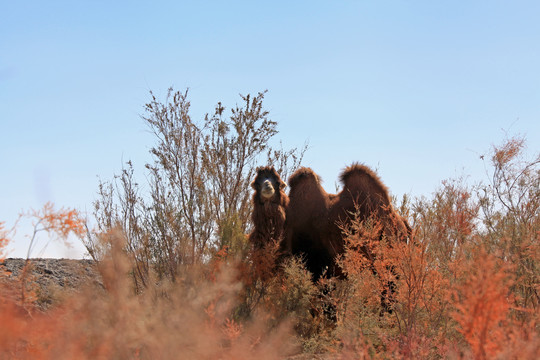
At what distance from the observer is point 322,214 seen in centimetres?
852

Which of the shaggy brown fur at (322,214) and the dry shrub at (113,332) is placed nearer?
the dry shrub at (113,332)

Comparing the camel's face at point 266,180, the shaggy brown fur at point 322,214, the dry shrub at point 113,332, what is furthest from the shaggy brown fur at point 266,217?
the dry shrub at point 113,332

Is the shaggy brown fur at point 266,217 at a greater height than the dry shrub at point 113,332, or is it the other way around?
the shaggy brown fur at point 266,217

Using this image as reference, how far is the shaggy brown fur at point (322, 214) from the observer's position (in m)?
8.30

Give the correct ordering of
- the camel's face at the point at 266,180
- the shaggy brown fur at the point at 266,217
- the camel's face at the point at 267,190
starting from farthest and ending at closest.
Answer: the camel's face at the point at 266,180 → the shaggy brown fur at the point at 266,217 → the camel's face at the point at 267,190

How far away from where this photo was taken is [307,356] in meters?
6.04

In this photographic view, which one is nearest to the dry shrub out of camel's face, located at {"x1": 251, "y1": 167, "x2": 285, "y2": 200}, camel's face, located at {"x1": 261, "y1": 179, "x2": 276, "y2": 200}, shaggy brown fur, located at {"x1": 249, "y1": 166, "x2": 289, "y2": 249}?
camel's face, located at {"x1": 261, "y1": 179, "x2": 276, "y2": 200}

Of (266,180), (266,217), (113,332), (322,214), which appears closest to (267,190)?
(266,180)

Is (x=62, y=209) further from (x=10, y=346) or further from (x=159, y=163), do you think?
(x=159, y=163)

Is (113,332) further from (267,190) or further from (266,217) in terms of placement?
(266,217)

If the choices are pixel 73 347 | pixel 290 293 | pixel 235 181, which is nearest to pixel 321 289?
pixel 290 293

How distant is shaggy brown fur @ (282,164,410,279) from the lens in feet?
27.2

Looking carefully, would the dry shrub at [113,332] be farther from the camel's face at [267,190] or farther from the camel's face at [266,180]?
the camel's face at [266,180]

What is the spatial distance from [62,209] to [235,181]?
5306 mm
